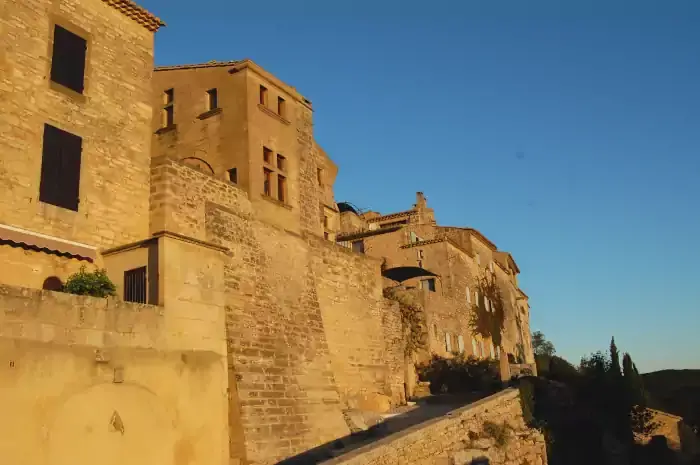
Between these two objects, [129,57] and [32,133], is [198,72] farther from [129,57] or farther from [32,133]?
[32,133]

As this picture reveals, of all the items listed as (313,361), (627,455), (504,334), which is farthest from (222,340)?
(504,334)

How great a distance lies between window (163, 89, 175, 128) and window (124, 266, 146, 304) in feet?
22.1

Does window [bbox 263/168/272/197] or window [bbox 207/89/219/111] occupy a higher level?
window [bbox 207/89/219/111]

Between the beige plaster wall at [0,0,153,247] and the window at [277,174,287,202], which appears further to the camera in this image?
the window at [277,174,287,202]

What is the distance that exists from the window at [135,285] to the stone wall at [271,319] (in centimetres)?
161

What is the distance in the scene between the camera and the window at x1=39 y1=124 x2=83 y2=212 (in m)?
12.4

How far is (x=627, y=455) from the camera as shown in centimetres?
2406

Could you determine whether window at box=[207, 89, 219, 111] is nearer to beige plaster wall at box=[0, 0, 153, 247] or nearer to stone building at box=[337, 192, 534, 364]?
beige plaster wall at box=[0, 0, 153, 247]

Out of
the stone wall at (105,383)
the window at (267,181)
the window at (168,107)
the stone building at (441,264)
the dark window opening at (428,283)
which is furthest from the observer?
the dark window opening at (428,283)

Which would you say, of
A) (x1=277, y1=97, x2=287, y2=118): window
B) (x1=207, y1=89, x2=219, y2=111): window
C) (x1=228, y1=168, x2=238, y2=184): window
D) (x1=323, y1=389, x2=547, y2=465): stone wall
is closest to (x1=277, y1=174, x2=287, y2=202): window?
(x1=228, y1=168, x2=238, y2=184): window

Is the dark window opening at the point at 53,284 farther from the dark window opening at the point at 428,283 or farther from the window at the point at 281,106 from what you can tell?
A: the dark window opening at the point at 428,283

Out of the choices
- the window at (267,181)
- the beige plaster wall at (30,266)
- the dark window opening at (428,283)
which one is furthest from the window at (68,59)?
the dark window opening at (428,283)

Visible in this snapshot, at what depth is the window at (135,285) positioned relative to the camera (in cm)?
1253

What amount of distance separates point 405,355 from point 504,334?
1946 centimetres
